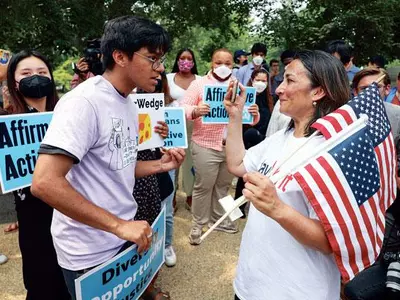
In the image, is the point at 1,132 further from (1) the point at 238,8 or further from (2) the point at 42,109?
(1) the point at 238,8

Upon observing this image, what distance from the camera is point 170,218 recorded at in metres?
3.51

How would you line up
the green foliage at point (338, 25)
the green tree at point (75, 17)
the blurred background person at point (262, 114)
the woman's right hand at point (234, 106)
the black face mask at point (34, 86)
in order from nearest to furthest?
Answer: the woman's right hand at point (234, 106)
the black face mask at point (34, 86)
the blurred background person at point (262, 114)
the green tree at point (75, 17)
the green foliage at point (338, 25)

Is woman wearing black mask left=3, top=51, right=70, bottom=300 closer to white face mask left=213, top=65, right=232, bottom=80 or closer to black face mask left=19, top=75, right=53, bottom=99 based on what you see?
black face mask left=19, top=75, right=53, bottom=99

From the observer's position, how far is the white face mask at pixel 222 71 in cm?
395

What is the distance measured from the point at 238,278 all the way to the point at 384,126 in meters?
0.99

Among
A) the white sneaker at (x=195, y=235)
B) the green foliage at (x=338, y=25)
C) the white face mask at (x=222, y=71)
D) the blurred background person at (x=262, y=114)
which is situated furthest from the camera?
the green foliage at (x=338, y=25)

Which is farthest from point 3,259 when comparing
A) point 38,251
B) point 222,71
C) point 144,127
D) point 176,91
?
point 222,71

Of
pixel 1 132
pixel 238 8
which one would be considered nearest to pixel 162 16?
pixel 238 8

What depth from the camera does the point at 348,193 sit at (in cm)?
143

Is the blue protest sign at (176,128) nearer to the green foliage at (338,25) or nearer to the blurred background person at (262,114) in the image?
the blurred background person at (262,114)

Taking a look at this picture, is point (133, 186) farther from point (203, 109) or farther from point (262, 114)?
point (262, 114)

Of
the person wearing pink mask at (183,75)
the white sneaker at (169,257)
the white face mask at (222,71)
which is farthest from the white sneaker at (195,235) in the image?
the white face mask at (222,71)

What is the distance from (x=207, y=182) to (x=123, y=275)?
2454mm

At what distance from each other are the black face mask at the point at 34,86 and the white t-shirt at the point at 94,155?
953 millimetres
